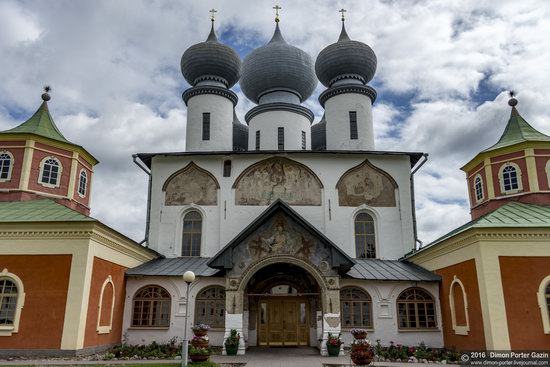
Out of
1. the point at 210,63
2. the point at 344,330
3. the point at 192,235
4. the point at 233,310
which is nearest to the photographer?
the point at 233,310

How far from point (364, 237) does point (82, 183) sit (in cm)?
1252

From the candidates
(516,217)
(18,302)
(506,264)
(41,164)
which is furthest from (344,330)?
(41,164)

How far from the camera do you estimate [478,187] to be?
65.0 ft

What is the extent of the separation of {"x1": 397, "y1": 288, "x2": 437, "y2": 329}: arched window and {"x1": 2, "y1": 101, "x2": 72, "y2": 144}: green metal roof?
15102 mm

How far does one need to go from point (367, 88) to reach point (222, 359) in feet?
52.2

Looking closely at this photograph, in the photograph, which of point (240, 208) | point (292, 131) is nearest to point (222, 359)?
point (240, 208)

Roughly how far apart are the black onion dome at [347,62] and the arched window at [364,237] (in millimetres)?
8396

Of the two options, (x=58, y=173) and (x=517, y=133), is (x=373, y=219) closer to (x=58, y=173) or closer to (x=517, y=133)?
(x=517, y=133)

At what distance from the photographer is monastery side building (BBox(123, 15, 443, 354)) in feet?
55.2

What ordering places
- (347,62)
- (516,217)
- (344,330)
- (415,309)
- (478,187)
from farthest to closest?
(347,62)
(478,187)
(415,309)
(344,330)
(516,217)

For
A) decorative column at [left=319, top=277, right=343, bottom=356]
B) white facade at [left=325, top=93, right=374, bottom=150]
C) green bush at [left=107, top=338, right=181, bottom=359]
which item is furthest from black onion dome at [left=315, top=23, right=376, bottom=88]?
green bush at [left=107, top=338, right=181, bottom=359]

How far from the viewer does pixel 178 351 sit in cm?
1620

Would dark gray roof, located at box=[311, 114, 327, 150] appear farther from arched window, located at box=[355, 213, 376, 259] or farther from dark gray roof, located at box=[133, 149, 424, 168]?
arched window, located at box=[355, 213, 376, 259]

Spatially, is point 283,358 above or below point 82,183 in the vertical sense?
below
